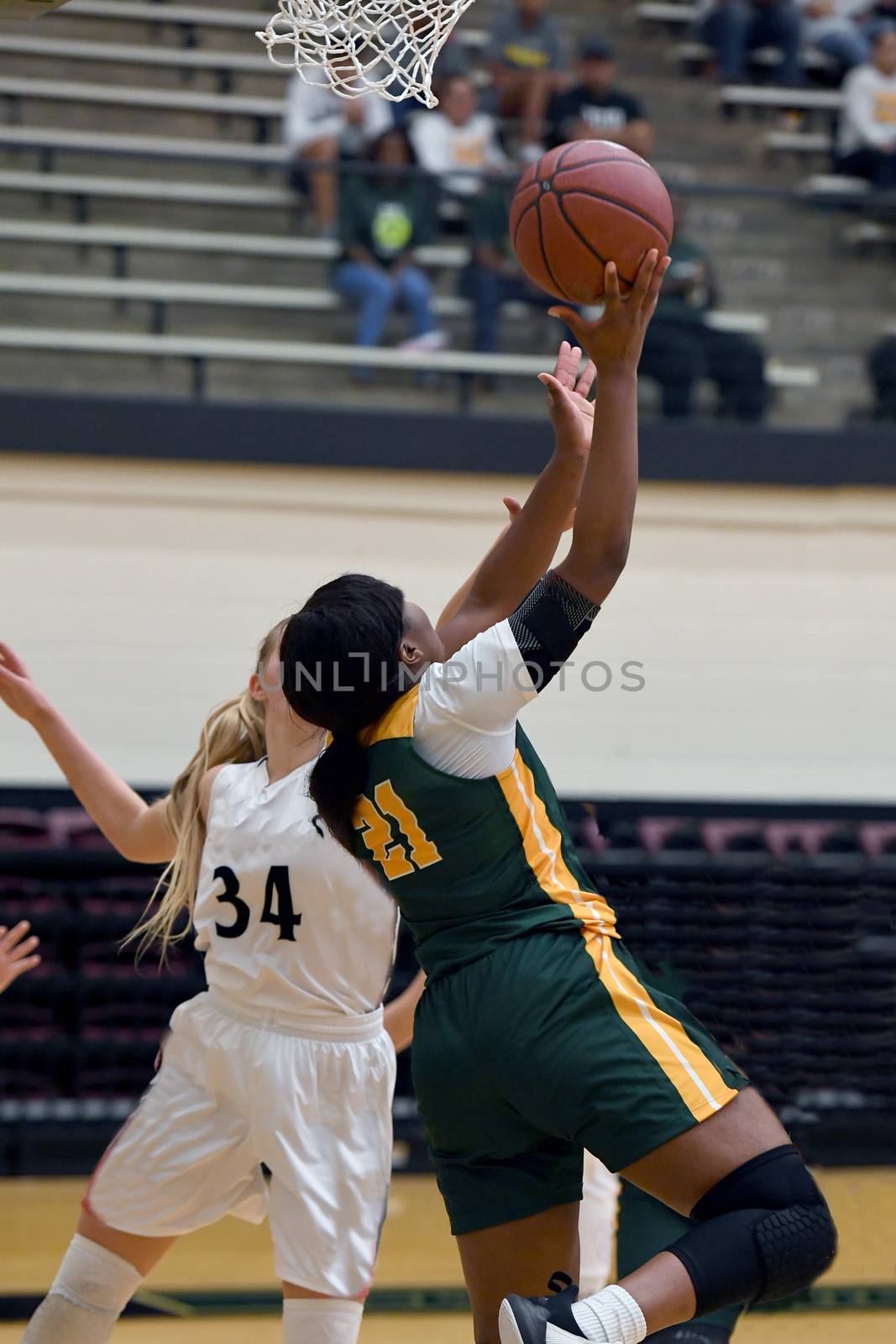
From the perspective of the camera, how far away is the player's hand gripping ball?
3.29 meters

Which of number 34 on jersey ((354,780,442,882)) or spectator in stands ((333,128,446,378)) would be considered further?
spectator in stands ((333,128,446,378))

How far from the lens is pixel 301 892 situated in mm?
3219

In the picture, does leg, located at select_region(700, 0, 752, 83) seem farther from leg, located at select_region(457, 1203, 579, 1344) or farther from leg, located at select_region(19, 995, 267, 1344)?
leg, located at select_region(457, 1203, 579, 1344)

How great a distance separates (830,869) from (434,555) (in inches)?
89.1

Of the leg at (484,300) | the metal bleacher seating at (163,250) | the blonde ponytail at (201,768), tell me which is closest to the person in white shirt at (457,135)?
the metal bleacher seating at (163,250)

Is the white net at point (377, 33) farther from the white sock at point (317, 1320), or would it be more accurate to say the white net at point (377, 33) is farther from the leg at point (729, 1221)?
the white sock at point (317, 1320)

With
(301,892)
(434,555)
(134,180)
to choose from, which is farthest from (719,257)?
(301,892)

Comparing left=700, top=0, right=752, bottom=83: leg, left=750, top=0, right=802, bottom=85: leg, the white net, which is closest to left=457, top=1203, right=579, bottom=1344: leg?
the white net

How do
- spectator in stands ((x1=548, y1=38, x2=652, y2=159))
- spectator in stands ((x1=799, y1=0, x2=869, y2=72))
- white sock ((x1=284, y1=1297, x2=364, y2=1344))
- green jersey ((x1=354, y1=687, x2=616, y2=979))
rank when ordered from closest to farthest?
green jersey ((x1=354, y1=687, x2=616, y2=979)) → white sock ((x1=284, y1=1297, x2=364, y2=1344)) → spectator in stands ((x1=548, y1=38, x2=652, y2=159)) → spectator in stands ((x1=799, y1=0, x2=869, y2=72))

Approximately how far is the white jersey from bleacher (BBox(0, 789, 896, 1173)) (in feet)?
10.1

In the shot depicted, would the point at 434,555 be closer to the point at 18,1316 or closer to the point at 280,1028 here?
the point at 18,1316

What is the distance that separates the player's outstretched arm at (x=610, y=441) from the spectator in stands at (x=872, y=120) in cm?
675

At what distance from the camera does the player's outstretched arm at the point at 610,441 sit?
255 cm

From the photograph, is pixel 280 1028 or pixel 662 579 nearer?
pixel 280 1028
